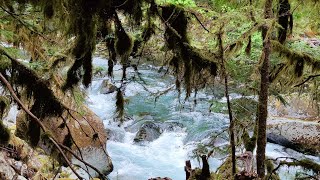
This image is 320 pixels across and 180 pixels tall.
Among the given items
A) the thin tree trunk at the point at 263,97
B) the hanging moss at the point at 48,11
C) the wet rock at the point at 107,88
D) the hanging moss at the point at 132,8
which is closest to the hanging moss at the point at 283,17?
the thin tree trunk at the point at 263,97

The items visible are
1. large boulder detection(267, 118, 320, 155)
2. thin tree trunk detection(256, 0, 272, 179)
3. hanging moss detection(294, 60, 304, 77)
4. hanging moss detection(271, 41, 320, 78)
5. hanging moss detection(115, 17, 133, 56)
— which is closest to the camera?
hanging moss detection(115, 17, 133, 56)

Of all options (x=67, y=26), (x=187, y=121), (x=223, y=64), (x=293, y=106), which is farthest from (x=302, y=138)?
(x=67, y=26)

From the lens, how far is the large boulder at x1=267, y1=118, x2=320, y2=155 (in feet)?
31.7

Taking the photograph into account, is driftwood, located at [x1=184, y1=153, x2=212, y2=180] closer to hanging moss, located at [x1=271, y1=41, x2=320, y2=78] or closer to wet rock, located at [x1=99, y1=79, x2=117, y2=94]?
hanging moss, located at [x1=271, y1=41, x2=320, y2=78]

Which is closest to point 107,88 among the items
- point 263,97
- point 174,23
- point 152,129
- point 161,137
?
point 152,129

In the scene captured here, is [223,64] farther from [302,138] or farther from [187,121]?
[187,121]

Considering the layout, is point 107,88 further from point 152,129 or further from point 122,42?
point 122,42

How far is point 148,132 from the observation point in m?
11.3

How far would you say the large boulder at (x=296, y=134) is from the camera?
9656 mm

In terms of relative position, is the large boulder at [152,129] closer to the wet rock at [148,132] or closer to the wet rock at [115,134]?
the wet rock at [148,132]

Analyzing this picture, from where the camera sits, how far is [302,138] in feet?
32.4

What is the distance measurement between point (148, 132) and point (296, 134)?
4.47m

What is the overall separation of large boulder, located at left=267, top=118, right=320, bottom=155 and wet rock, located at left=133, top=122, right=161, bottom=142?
11.5 feet

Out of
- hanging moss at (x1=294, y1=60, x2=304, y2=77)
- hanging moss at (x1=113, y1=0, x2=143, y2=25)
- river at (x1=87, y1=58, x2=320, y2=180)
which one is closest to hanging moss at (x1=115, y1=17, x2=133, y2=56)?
hanging moss at (x1=113, y1=0, x2=143, y2=25)
